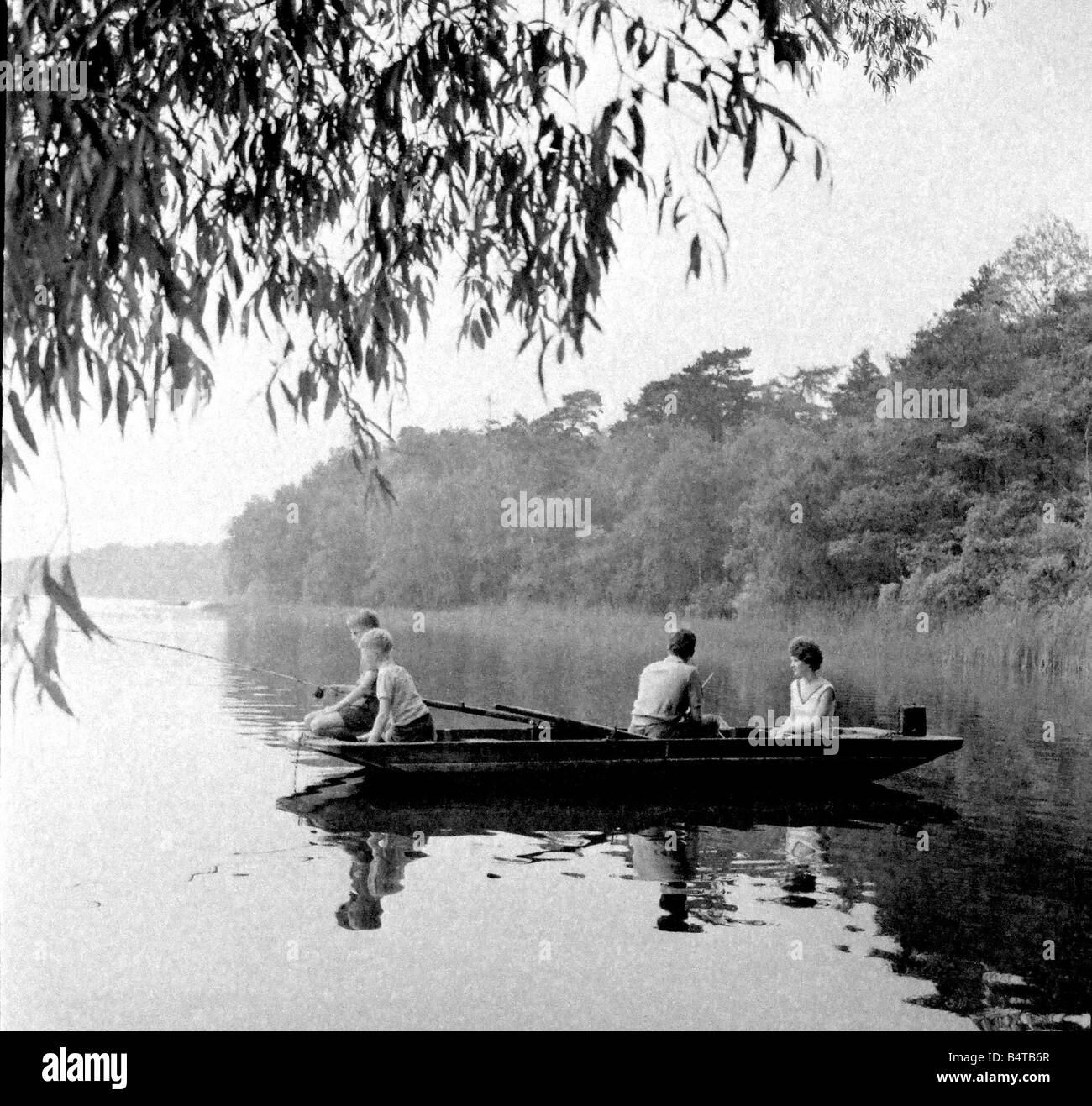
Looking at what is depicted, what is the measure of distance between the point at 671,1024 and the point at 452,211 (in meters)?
2.02

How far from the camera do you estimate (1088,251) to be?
17.7 m

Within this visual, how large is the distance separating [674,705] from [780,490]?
16168 mm

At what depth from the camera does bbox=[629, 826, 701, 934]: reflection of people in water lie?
4004 millimetres

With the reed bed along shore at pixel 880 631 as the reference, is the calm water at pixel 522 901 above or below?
below

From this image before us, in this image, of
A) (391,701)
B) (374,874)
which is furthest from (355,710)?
(374,874)

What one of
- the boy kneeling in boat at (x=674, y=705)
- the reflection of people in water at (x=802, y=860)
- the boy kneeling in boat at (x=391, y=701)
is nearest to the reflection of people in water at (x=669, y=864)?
the reflection of people in water at (x=802, y=860)

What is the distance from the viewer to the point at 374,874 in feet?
14.9

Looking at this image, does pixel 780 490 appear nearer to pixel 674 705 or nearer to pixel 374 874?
pixel 674 705

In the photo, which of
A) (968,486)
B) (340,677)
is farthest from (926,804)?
(968,486)

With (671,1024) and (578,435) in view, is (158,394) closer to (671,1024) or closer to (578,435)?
(671,1024)

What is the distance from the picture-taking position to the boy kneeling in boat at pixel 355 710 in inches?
242

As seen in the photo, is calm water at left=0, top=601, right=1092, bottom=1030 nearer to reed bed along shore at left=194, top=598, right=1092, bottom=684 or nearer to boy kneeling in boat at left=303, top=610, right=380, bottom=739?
boy kneeling in boat at left=303, top=610, right=380, bottom=739

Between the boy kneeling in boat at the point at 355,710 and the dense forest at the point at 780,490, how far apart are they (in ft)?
17.4

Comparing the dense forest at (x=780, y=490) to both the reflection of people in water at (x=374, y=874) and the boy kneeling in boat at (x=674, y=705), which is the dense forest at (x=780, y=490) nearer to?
the boy kneeling in boat at (x=674, y=705)
